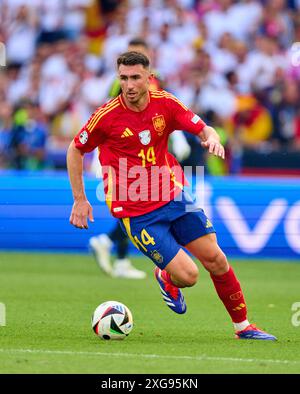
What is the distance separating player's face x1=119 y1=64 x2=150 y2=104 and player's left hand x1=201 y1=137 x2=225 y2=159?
0.66 metres

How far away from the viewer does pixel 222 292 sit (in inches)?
337

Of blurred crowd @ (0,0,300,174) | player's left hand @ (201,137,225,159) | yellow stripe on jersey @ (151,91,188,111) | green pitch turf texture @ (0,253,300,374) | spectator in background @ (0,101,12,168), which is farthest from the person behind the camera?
spectator in background @ (0,101,12,168)

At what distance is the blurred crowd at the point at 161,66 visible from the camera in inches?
734

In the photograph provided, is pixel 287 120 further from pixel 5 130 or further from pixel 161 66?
pixel 5 130

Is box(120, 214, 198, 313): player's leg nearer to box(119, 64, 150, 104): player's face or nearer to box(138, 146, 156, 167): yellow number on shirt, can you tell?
box(138, 146, 156, 167): yellow number on shirt

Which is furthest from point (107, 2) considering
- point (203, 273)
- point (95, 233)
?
point (203, 273)

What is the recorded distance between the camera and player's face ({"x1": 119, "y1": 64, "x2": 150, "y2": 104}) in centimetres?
836

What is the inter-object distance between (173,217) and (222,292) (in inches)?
28.5

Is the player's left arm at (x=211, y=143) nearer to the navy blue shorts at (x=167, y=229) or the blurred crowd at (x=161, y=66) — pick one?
the navy blue shorts at (x=167, y=229)

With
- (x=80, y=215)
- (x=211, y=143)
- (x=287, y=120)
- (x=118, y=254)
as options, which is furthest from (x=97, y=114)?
(x=287, y=120)

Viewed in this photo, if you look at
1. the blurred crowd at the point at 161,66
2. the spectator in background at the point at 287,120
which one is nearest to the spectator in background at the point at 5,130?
the blurred crowd at the point at 161,66

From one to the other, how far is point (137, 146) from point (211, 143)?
693 mm

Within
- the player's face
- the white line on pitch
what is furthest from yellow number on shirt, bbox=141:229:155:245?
the white line on pitch
